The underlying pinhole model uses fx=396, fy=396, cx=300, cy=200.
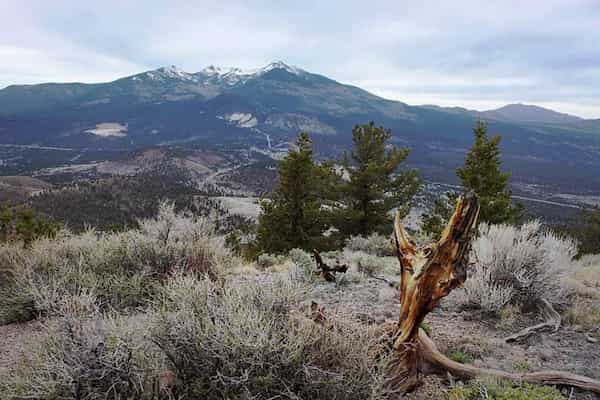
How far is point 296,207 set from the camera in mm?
16922

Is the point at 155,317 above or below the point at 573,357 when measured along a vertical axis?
above

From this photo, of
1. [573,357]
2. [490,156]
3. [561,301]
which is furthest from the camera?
[490,156]

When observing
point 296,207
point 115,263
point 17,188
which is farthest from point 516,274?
point 17,188

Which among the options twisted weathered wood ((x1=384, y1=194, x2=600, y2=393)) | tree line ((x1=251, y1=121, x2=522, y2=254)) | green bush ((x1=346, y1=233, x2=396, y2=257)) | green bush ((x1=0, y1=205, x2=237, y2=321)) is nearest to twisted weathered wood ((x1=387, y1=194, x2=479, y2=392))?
twisted weathered wood ((x1=384, y1=194, x2=600, y2=393))

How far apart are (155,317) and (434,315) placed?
3982 mm

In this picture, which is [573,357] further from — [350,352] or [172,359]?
[172,359]

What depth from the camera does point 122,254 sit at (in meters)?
6.62

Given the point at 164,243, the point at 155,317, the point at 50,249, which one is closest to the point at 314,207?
the point at 164,243

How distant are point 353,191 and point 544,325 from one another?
12131mm

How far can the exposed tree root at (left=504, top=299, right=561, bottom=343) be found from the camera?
16.1ft

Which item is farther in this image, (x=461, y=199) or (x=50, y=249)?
(x=50, y=249)

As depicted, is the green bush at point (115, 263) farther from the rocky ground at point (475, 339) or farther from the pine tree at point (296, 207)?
the pine tree at point (296, 207)

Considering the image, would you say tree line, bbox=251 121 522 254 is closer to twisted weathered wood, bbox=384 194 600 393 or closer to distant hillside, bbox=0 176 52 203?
twisted weathered wood, bbox=384 194 600 393

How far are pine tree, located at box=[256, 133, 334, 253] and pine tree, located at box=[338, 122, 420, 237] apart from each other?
1111 millimetres
